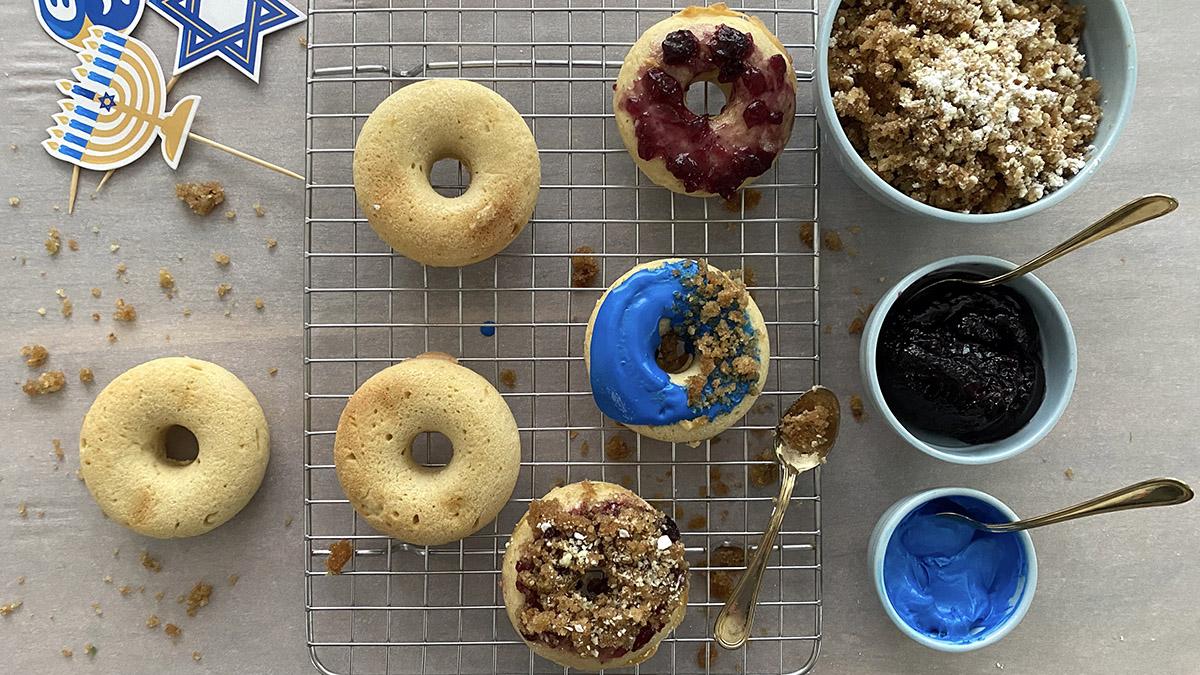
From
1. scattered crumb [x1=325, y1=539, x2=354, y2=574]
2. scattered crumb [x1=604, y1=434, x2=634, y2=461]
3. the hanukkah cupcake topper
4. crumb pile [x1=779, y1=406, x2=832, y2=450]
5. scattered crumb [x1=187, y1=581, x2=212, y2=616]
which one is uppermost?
the hanukkah cupcake topper

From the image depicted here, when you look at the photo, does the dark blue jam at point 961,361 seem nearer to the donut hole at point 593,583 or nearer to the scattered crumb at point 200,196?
the donut hole at point 593,583

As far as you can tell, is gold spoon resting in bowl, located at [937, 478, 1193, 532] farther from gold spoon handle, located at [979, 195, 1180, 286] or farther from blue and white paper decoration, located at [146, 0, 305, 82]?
blue and white paper decoration, located at [146, 0, 305, 82]

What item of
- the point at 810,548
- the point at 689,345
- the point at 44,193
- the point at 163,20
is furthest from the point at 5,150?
the point at 810,548

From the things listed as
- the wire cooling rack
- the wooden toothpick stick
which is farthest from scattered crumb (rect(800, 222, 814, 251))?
the wooden toothpick stick

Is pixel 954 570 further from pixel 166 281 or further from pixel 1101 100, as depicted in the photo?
pixel 166 281

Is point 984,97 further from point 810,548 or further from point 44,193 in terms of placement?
point 44,193

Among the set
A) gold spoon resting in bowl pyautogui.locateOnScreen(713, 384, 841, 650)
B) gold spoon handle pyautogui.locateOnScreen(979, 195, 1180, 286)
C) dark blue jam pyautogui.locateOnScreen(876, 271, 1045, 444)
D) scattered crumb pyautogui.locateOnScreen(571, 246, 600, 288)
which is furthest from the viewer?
scattered crumb pyautogui.locateOnScreen(571, 246, 600, 288)

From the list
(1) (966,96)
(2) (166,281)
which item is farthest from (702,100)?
(2) (166,281)
